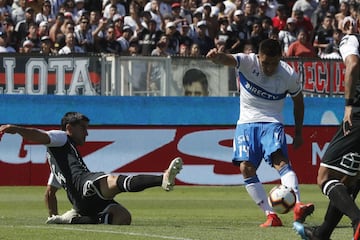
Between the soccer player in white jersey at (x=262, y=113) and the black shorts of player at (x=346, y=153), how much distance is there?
8.89 ft

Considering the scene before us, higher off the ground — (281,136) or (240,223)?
(281,136)

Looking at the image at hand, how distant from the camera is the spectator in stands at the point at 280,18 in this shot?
2591 centimetres

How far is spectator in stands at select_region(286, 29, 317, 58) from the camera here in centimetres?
2355

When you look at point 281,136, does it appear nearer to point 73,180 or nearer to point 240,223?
point 240,223

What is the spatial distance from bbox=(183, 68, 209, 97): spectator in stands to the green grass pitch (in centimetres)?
193

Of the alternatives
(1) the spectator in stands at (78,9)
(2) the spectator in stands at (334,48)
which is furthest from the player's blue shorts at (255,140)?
(1) the spectator in stands at (78,9)

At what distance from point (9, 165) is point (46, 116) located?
117 cm

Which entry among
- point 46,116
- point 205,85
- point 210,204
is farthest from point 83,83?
point 210,204

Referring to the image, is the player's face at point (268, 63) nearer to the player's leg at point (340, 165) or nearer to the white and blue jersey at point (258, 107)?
the white and blue jersey at point (258, 107)

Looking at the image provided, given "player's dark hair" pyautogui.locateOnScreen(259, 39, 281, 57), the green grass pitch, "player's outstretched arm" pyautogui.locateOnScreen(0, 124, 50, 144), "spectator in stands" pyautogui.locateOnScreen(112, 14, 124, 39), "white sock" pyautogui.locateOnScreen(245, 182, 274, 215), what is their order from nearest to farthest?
the green grass pitch, "player's outstretched arm" pyautogui.locateOnScreen(0, 124, 50, 144), "player's dark hair" pyautogui.locateOnScreen(259, 39, 281, 57), "white sock" pyautogui.locateOnScreen(245, 182, 274, 215), "spectator in stands" pyautogui.locateOnScreen(112, 14, 124, 39)

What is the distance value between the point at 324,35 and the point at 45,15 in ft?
21.6

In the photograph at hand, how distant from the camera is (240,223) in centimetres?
1337

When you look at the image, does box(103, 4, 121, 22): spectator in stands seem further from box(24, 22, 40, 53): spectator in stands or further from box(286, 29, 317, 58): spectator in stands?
box(286, 29, 317, 58): spectator in stands

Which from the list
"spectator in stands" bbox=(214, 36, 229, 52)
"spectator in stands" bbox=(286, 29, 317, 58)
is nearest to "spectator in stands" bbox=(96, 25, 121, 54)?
"spectator in stands" bbox=(214, 36, 229, 52)
